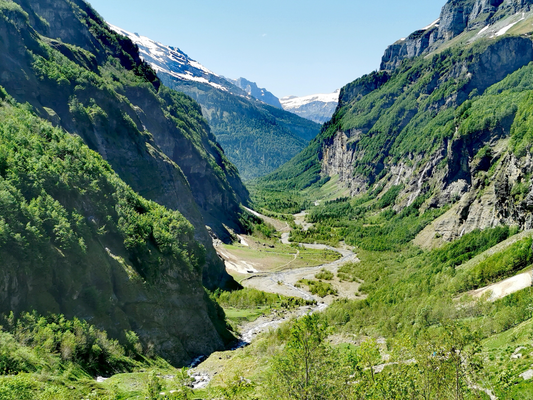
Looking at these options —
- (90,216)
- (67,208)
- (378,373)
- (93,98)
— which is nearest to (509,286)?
(378,373)

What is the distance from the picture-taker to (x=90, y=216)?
42.6 metres

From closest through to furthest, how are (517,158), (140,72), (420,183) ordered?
(517,158), (140,72), (420,183)

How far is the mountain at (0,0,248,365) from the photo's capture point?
32.5 metres

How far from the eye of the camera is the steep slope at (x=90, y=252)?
31.2m

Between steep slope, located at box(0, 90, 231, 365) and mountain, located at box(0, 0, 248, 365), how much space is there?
12 centimetres

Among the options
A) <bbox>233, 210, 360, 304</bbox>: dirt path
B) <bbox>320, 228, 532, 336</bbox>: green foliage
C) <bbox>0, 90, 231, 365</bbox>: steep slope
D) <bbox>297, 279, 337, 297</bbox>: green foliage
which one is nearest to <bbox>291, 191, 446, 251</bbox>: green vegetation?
<bbox>233, 210, 360, 304</bbox>: dirt path

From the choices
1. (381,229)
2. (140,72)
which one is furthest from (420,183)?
(140,72)

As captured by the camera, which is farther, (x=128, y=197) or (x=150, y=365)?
(x=128, y=197)

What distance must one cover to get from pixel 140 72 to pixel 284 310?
354 feet

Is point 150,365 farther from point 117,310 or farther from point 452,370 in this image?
point 452,370

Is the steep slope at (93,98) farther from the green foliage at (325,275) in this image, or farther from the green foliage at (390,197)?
the green foliage at (390,197)

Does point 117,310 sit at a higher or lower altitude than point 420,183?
lower

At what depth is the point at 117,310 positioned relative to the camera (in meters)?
37.3

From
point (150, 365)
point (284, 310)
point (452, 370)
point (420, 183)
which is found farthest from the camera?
point (420, 183)
